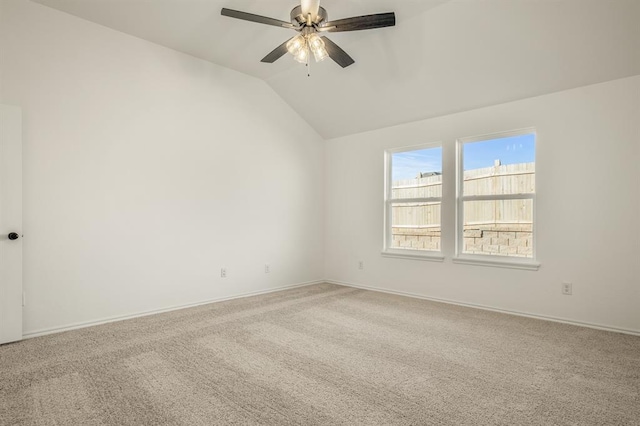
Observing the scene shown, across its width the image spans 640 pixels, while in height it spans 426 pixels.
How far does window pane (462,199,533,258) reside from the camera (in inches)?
152

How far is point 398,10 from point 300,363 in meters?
3.26

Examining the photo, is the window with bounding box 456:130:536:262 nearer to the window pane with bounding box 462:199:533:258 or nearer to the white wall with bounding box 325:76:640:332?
the window pane with bounding box 462:199:533:258

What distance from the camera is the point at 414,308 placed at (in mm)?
4086

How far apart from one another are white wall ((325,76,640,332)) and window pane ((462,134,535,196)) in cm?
15

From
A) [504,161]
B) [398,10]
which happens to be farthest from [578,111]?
[398,10]

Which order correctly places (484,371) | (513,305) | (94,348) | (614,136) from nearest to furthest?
(484,371) → (94,348) → (614,136) → (513,305)

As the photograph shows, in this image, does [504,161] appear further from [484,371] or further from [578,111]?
[484,371]

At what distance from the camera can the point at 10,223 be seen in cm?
295

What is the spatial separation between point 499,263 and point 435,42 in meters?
2.54

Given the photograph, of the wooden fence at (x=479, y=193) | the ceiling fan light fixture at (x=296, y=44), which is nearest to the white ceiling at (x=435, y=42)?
the ceiling fan light fixture at (x=296, y=44)

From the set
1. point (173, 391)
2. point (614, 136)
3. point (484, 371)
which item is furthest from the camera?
point (614, 136)

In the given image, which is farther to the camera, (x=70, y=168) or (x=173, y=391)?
(x=70, y=168)

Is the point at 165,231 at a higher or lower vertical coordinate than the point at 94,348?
higher

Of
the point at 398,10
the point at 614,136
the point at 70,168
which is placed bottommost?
the point at 70,168
